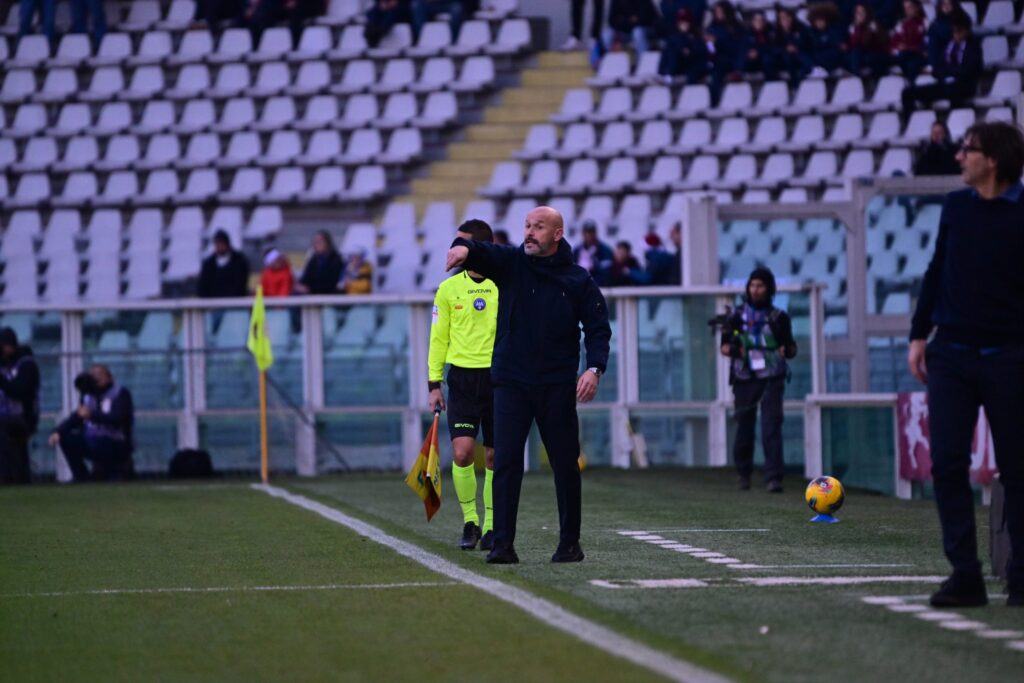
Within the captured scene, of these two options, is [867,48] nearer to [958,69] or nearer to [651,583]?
[958,69]

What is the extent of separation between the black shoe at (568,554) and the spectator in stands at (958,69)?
1567 cm

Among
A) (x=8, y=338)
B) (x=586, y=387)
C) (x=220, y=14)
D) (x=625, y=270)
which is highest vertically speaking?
(x=220, y=14)

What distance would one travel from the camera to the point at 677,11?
89.4 ft

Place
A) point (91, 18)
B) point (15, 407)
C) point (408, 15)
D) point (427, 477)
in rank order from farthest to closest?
point (91, 18), point (408, 15), point (15, 407), point (427, 477)

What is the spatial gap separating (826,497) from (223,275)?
1201 cm

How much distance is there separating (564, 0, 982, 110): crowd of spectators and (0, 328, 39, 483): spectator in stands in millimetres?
10296

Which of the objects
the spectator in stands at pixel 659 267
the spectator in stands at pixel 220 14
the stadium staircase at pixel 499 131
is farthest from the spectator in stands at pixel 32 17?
the spectator in stands at pixel 659 267

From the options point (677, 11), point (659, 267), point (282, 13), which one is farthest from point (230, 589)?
point (282, 13)

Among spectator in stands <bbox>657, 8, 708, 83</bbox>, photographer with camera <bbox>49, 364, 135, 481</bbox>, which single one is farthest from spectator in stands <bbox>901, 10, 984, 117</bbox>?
photographer with camera <bbox>49, 364, 135, 481</bbox>

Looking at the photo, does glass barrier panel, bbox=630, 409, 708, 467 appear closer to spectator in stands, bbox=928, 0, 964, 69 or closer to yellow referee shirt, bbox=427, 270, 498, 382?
spectator in stands, bbox=928, 0, 964, 69

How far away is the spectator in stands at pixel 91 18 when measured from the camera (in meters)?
30.7

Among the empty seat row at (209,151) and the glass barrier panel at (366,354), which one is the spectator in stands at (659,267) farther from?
the empty seat row at (209,151)

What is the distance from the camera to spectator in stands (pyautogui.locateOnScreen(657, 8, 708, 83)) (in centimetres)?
2655

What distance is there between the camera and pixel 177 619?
8.00m
